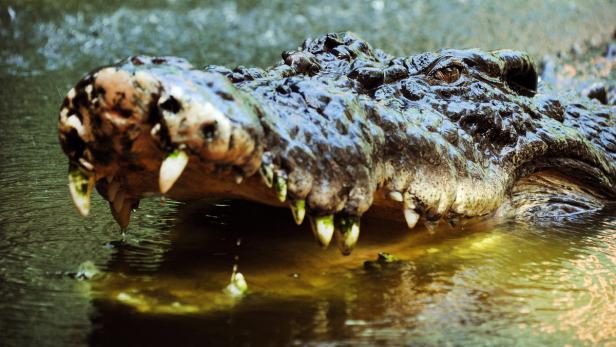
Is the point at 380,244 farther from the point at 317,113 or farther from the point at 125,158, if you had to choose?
the point at 125,158

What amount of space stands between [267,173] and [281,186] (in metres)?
0.06

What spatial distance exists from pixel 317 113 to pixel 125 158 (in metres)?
0.63

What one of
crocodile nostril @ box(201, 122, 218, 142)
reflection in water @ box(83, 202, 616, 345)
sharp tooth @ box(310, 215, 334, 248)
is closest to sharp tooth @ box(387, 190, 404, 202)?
reflection in water @ box(83, 202, 616, 345)

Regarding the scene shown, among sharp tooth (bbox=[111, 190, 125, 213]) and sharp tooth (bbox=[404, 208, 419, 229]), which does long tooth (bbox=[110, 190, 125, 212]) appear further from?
sharp tooth (bbox=[404, 208, 419, 229])

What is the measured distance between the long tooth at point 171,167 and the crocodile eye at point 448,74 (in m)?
1.58

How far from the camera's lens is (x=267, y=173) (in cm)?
238

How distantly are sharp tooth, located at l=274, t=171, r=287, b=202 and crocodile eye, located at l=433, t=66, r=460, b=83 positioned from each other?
4.29ft

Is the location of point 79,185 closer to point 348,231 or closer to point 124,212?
point 124,212

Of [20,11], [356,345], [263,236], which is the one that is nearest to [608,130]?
[263,236]

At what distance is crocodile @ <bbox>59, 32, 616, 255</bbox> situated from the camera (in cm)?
224

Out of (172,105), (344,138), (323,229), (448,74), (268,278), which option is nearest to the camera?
(172,105)

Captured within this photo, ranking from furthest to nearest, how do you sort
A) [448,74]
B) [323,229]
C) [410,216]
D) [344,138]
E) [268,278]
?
1. [448,74]
2. [410,216]
3. [268,278]
4. [344,138]
5. [323,229]

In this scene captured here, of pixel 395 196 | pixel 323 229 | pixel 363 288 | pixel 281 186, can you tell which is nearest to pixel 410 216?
pixel 395 196

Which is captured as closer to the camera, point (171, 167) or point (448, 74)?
point (171, 167)
